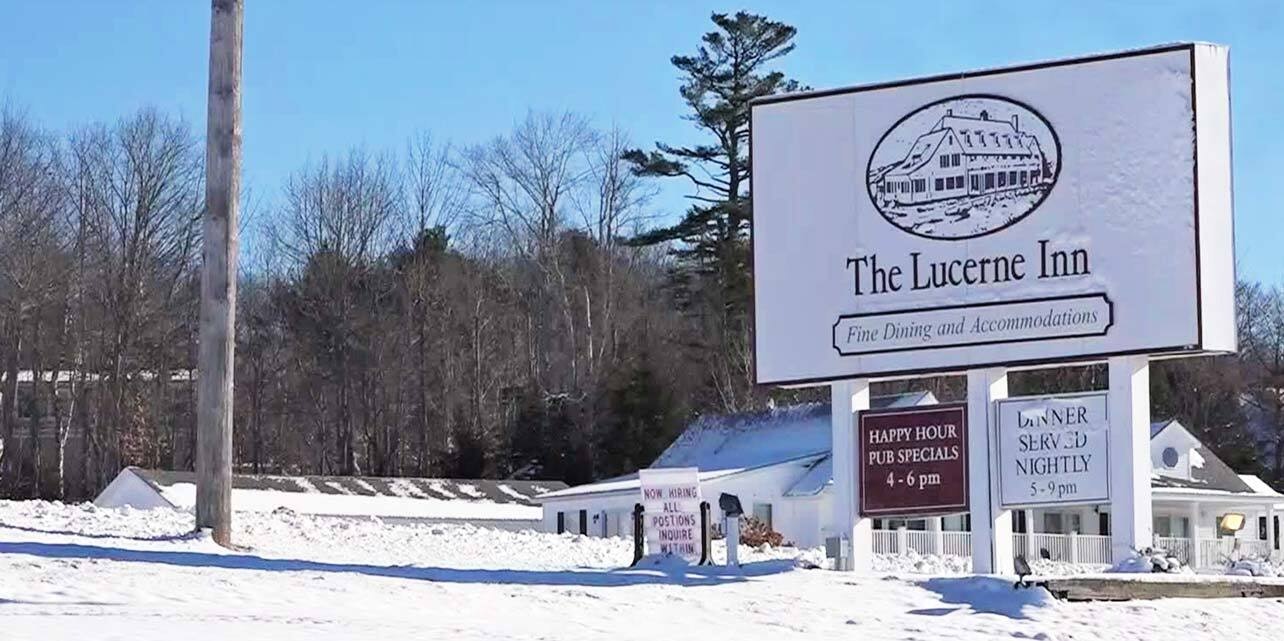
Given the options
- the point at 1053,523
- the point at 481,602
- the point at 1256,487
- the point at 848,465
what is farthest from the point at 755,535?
the point at 1256,487

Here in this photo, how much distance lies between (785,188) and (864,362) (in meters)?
2.50

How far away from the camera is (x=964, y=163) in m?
23.3

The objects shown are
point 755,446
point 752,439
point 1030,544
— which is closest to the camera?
point 1030,544

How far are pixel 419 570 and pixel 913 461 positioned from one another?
21.7 feet

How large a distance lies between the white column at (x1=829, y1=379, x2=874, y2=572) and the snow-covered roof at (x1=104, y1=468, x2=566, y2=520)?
88.2 feet

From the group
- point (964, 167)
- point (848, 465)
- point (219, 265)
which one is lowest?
point (848, 465)

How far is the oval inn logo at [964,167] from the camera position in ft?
75.4

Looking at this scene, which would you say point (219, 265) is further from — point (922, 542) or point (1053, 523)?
point (1053, 523)

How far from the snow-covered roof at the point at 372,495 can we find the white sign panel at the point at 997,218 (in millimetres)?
27288

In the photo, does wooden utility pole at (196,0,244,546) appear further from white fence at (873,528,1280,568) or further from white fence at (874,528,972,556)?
white fence at (874,528,972,556)

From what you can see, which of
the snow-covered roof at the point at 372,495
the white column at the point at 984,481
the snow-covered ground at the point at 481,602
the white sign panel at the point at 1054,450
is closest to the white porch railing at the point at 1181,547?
the white column at the point at 984,481

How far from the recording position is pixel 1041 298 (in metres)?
22.8

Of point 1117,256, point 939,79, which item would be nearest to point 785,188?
point 939,79

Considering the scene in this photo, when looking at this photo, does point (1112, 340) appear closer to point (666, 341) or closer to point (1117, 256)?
point (1117, 256)
